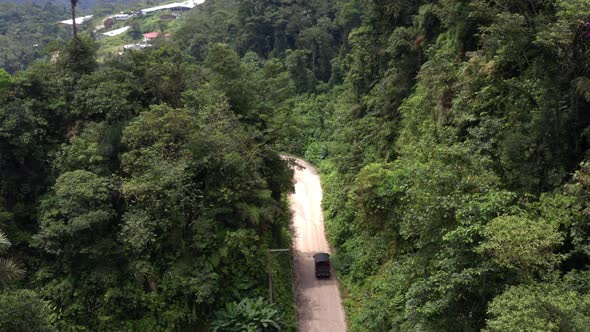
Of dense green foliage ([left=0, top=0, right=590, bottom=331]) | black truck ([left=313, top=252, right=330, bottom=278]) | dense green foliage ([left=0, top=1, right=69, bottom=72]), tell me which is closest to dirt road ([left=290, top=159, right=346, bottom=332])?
black truck ([left=313, top=252, right=330, bottom=278])

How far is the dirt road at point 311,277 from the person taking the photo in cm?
2002

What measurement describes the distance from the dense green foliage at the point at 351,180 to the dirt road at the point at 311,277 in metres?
0.72

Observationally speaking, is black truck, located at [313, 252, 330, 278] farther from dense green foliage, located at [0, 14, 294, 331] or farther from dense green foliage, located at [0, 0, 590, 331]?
dense green foliage, located at [0, 14, 294, 331]

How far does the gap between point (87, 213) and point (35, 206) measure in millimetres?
4287

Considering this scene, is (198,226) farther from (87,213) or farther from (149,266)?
(87,213)

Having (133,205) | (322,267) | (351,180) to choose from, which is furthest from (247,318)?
(351,180)

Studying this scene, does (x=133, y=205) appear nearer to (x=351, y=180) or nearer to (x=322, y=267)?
(x=322, y=267)

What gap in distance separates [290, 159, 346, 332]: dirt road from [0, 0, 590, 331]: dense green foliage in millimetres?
719

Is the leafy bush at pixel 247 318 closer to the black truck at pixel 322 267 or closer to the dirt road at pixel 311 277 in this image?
the dirt road at pixel 311 277

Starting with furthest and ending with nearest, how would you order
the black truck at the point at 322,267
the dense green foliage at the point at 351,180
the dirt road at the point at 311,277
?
the black truck at the point at 322,267 → the dirt road at the point at 311,277 → the dense green foliage at the point at 351,180

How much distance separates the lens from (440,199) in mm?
11945

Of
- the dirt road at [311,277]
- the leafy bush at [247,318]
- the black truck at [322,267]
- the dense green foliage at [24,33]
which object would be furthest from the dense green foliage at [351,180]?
the dense green foliage at [24,33]

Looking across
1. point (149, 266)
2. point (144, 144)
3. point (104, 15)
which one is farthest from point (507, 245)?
point (104, 15)

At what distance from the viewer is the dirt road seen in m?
20.0
